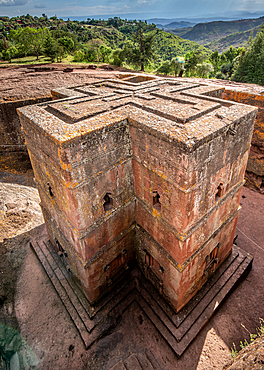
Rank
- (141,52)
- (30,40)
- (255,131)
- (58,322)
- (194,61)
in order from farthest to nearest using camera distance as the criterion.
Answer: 1. (30,40)
2. (194,61)
3. (141,52)
4. (255,131)
5. (58,322)

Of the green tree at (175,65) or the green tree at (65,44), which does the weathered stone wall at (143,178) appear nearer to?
the green tree at (175,65)

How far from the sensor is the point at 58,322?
25.8 ft

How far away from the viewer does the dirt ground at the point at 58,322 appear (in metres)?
7.04

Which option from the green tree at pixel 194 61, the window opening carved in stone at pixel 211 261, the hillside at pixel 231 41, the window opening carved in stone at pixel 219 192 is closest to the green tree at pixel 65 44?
the green tree at pixel 194 61

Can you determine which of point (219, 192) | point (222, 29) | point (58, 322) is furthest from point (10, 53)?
point (222, 29)

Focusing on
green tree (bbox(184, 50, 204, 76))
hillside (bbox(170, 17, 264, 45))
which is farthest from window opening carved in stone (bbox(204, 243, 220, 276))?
hillside (bbox(170, 17, 264, 45))

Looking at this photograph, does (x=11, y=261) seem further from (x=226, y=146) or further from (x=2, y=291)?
(x=226, y=146)

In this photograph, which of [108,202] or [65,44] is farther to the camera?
[65,44]

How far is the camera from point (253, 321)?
799 centimetres

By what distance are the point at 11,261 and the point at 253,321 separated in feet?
32.5

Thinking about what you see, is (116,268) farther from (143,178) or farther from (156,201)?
(143,178)

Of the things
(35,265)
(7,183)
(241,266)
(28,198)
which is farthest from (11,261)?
(241,266)

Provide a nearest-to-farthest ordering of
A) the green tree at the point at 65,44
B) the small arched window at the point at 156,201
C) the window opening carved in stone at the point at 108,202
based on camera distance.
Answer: the small arched window at the point at 156,201 → the window opening carved in stone at the point at 108,202 → the green tree at the point at 65,44

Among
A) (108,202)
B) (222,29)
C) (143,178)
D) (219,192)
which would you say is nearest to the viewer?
(143,178)
